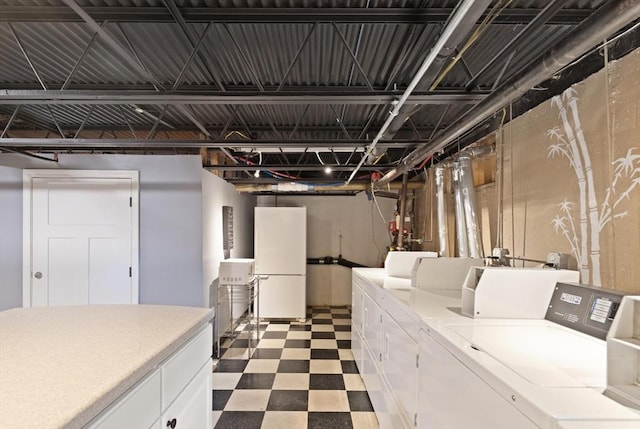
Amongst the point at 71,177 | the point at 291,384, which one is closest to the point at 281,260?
the point at 291,384

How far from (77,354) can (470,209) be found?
2.74 meters

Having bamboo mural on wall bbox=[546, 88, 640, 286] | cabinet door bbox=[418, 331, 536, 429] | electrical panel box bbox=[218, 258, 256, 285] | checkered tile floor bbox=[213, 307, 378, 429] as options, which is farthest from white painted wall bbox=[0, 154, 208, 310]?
bamboo mural on wall bbox=[546, 88, 640, 286]

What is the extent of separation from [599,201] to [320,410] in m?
2.38

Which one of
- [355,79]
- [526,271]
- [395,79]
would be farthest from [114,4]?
[526,271]

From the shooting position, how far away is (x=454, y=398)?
1.10 m

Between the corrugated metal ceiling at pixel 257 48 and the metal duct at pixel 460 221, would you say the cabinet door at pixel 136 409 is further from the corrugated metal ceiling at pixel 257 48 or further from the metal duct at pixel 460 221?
the metal duct at pixel 460 221

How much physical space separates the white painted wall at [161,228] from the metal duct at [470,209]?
2.79 m

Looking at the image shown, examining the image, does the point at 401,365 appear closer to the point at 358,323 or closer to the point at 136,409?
the point at 136,409

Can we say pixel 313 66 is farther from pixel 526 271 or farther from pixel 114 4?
pixel 526 271

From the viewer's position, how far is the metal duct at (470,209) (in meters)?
2.65

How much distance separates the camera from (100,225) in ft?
11.7

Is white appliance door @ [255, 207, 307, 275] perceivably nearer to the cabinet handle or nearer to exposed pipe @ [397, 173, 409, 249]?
exposed pipe @ [397, 173, 409, 249]

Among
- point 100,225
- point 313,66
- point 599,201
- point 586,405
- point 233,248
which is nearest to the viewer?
point 586,405

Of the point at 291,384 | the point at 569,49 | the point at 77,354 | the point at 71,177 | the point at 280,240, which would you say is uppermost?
the point at 569,49
